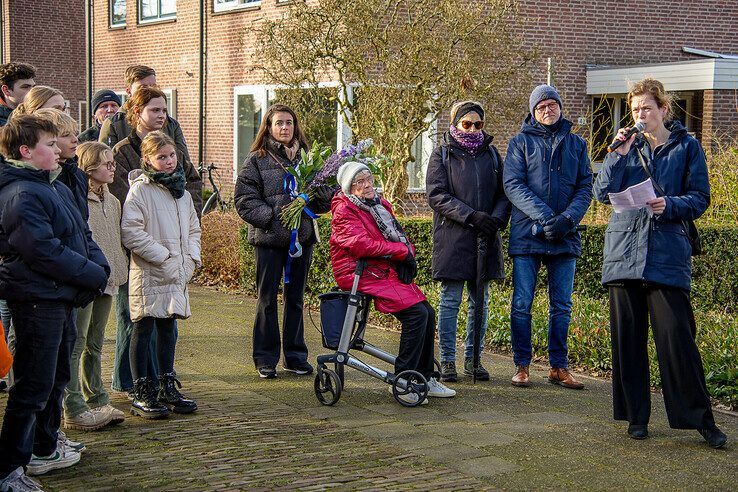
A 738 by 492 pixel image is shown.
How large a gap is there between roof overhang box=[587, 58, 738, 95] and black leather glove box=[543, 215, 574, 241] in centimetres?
1178

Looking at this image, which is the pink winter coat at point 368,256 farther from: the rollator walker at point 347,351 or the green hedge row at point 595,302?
the green hedge row at point 595,302

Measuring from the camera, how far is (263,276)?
7.66 m

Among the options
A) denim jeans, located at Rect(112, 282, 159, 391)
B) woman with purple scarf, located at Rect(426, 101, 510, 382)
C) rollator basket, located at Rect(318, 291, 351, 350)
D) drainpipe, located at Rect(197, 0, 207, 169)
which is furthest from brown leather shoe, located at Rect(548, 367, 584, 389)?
drainpipe, located at Rect(197, 0, 207, 169)

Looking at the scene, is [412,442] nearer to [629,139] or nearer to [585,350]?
[629,139]

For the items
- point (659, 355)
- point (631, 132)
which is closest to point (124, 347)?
point (659, 355)

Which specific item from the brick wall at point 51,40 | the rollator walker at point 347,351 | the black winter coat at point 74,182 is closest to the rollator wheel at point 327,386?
the rollator walker at point 347,351

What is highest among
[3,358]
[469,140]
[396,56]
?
[396,56]

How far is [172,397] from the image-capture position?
6438mm

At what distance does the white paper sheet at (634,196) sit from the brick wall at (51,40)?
89.3ft

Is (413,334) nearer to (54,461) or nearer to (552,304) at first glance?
(552,304)

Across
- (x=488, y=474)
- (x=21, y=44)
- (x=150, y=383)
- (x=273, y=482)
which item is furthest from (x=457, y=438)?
(x=21, y=44)

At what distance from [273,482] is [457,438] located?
1.31m

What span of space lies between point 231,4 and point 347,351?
51.9ft

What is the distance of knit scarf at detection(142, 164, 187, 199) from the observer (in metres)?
6.32
